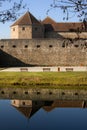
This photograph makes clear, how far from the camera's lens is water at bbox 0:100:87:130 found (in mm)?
11680

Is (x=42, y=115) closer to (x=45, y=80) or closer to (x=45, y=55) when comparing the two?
(x=45, y=80)

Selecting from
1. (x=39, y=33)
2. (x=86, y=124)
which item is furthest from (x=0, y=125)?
(x=39, y=33)

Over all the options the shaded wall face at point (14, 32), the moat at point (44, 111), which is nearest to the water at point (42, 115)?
the moat at point (44, 111)

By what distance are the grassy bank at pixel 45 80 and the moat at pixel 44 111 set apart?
6.72 ft

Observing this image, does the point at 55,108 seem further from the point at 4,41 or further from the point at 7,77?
the point at 4,41

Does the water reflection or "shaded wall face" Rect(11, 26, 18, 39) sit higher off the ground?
the water reflection

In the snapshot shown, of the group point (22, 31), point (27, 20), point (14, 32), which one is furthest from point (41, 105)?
point (14, 32)

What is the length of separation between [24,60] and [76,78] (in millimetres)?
14435

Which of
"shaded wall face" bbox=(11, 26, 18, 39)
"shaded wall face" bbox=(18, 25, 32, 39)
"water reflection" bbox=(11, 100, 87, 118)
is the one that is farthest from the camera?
"shaded wall face" bbox=(11, 26, 18, 39)

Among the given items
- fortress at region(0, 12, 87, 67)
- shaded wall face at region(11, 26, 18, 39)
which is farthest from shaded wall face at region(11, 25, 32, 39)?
fortress at region(0, 12, 87, 67)

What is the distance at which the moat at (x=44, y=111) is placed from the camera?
11.8 meters

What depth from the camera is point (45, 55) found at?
37.0m

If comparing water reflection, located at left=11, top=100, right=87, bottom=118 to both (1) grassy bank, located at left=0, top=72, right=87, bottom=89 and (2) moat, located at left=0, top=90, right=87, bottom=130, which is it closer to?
(2) moat, located at left=0, top=90, right=87, bottom=130

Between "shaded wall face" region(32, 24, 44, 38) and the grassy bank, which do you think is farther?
"shaded wall face" region(32, 24, 44, 38)
